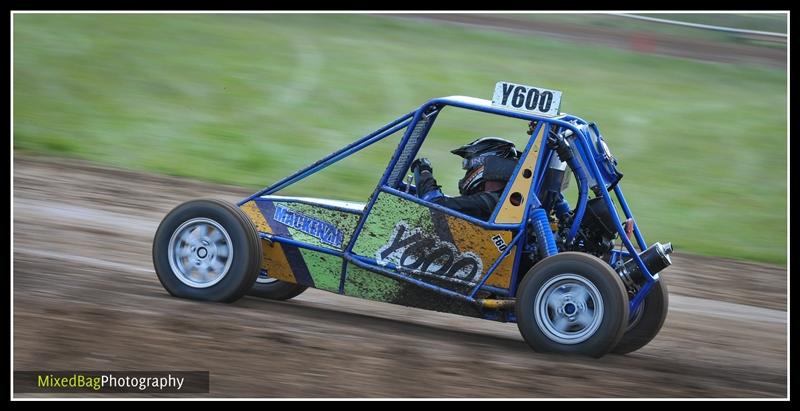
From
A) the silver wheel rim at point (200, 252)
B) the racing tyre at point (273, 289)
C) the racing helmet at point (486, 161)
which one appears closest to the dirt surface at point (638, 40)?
the racing tyre at point (273, 289)

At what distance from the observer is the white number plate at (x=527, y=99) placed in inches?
287

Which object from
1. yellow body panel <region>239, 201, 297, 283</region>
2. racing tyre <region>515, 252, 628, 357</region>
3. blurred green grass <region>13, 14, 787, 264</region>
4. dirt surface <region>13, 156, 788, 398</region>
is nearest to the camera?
dirt surface <region>13, 156, 788, 398</region>

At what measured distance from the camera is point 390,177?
7602 mm

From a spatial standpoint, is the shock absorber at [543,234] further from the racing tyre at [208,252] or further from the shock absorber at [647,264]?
the racing tyre at [208,252]

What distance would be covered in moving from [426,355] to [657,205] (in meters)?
8.40

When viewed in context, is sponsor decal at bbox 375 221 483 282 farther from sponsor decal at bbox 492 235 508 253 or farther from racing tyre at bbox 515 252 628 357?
racing tyre at bbox 515 252 628 357

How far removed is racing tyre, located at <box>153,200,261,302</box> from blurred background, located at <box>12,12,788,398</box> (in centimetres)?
17

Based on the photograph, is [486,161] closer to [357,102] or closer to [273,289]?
[273,289]

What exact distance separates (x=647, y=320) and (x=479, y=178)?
4.96 feet

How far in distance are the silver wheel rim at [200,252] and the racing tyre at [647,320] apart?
2.78 meters

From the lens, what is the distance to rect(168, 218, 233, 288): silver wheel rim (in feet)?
25.1

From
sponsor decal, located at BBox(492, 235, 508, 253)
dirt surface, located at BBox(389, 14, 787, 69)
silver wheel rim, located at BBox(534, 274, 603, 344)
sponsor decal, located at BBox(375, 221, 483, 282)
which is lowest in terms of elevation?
silver wheel rim, located at BBox(534, 274, 603, 344)

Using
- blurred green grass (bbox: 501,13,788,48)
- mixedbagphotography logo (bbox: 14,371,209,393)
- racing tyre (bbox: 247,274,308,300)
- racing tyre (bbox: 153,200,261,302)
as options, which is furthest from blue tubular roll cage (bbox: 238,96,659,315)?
blurred green grass (bbox: 501,13,788,48)

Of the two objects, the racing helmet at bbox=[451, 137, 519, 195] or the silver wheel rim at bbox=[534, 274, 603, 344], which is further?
the racing helmet at bbox=[451, 137, 519, 195]
